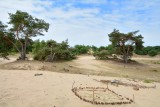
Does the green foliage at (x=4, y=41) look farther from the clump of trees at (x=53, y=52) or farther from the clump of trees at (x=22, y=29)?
the clump of trees at (x=53, y=52)

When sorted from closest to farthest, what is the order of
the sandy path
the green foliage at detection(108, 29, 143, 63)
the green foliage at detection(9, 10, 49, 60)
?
the sandy path
the green foliage at detection(9, 10, 49, 60)
the green foliage at detection(108, 29, 143, 63)

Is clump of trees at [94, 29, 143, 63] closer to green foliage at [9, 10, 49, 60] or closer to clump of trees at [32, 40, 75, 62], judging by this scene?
clump of trees at [32, 40, 75, 62]

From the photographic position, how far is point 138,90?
13.0 meters

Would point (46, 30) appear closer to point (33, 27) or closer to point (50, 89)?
point (33, 27)

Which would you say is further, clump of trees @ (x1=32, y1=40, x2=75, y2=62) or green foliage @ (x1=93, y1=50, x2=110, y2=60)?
green foliage @ (x1=93, y1=50, x2=110, y2=60)

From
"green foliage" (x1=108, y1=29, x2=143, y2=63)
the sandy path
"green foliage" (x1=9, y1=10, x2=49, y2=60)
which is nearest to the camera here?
the sandy path

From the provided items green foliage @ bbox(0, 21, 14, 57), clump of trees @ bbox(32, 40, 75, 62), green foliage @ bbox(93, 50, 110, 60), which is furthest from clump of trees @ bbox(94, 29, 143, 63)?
green foliage @ bbox(0, 21, 14, 57)

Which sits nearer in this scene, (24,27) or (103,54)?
(24,27)

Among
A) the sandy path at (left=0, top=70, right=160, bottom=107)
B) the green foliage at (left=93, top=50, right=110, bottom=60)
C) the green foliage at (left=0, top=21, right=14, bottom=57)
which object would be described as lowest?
the sandy path at (left=0, top=70, right=160, bottom=107)

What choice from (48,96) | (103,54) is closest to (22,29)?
(103,54)

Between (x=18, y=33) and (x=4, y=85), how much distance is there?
50.2 ft

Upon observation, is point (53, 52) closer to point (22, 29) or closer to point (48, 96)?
point (22, 29)

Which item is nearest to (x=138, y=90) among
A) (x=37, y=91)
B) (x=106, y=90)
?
(x=106, y=90)

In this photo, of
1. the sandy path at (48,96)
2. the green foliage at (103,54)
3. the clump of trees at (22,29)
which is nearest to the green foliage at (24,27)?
the clump of trees at (22,29)
